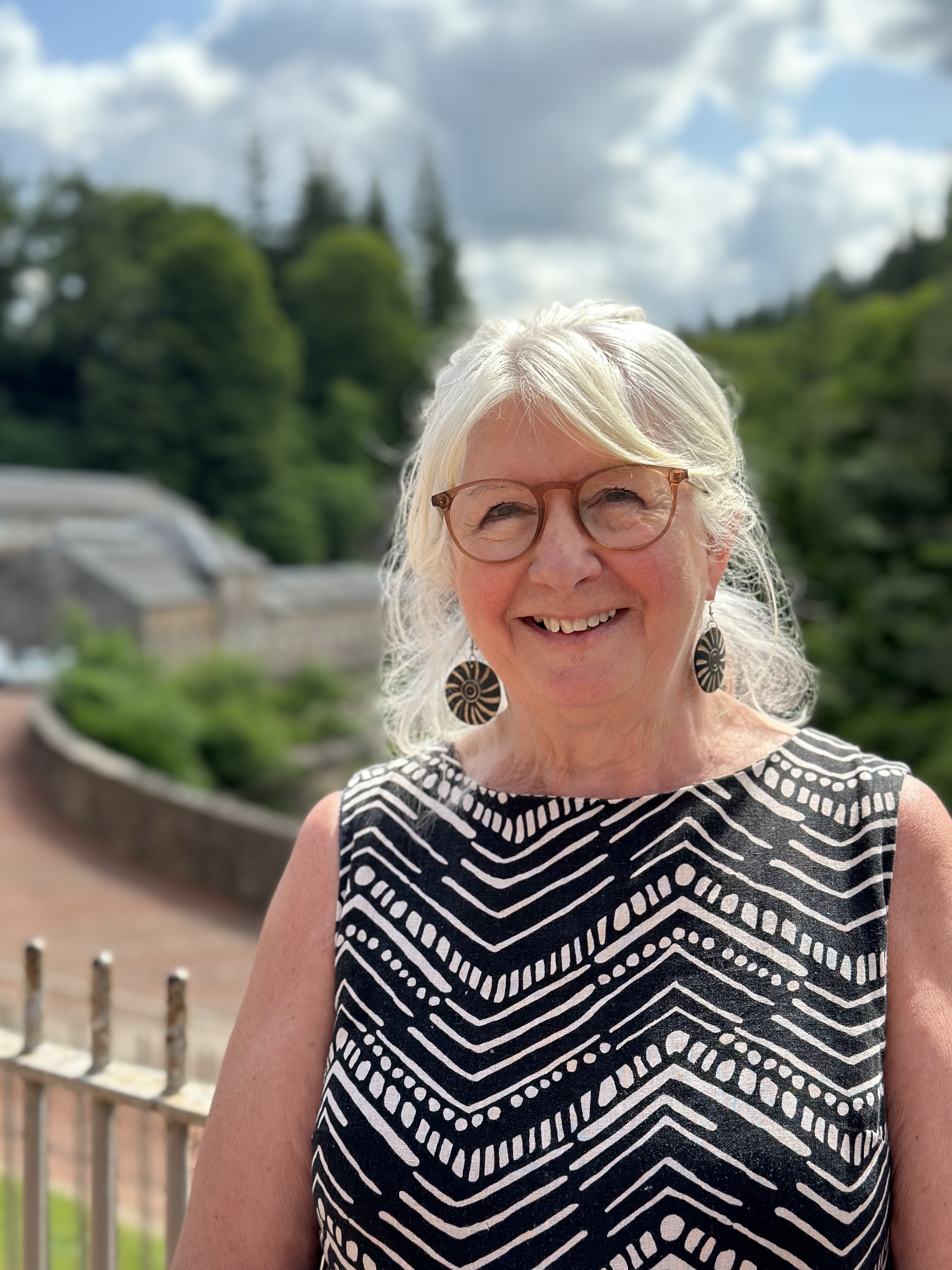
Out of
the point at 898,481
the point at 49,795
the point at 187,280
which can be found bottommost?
the point at 49,795

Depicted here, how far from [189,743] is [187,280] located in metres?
34.6

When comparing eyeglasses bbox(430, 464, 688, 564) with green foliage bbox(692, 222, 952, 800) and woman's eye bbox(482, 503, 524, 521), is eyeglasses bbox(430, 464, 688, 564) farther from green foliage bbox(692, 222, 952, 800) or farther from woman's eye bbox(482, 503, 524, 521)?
green foliage bbox(692, 222, 952, 800)

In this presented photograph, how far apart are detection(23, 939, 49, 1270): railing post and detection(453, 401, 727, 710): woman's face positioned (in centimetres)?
115

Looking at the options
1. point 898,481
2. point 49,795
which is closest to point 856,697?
point 898,481

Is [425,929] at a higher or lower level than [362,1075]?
higher

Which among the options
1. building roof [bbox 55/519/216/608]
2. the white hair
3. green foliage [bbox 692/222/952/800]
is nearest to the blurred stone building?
building roof [bbox 55/519/216/608]

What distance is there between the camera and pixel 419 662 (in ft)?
6.79

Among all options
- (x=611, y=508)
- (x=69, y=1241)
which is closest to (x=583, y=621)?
(x=611, y=508)

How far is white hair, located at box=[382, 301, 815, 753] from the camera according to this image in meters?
1.57

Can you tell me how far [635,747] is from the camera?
1.69m

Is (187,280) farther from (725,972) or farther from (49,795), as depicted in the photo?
(725,972)

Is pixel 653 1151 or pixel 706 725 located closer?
pixel 653 1151

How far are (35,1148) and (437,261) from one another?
71.8 m

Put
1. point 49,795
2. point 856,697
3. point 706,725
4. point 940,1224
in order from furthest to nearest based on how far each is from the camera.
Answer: point 856,697
point 49,795
point 706,725
point 940,1224
